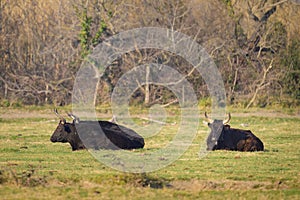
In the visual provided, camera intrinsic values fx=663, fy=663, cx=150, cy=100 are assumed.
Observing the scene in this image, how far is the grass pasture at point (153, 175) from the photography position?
9289mm

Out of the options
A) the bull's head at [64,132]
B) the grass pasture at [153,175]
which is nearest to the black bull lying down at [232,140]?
the grass pasture at [153,175]

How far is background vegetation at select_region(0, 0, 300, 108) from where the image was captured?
2822 centimetres

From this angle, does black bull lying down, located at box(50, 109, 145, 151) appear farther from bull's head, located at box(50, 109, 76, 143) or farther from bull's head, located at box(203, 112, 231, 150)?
bull's head, located at box(203, 112, 231, 150)

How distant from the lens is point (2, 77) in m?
28.8

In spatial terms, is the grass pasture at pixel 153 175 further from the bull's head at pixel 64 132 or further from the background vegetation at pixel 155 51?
the background vegetation at pixel 155 51

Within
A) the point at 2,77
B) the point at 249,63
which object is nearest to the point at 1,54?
the point at 2,77

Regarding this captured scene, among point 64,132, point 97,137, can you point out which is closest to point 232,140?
point 97,137

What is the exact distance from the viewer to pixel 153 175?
1091 centimetres

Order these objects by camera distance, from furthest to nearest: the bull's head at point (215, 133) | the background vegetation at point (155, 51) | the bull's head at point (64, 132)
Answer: the background vegetation at point (155, 51), the bull's head at point (64, 132), the bull's head at point (215, 133)

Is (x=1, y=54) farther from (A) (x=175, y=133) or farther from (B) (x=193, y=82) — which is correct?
(A) (x=175, y=133)

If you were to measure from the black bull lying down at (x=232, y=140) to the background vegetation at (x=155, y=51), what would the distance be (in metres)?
13.1

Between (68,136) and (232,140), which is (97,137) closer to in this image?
(68,136)

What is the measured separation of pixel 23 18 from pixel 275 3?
11358 mm

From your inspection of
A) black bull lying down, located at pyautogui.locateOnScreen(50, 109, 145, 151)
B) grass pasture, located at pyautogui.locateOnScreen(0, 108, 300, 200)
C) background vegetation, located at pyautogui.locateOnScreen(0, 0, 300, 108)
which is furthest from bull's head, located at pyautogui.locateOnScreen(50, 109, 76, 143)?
background vegetation, located at pyautogui.locateOnScreen(0, 0, 300, 108)
